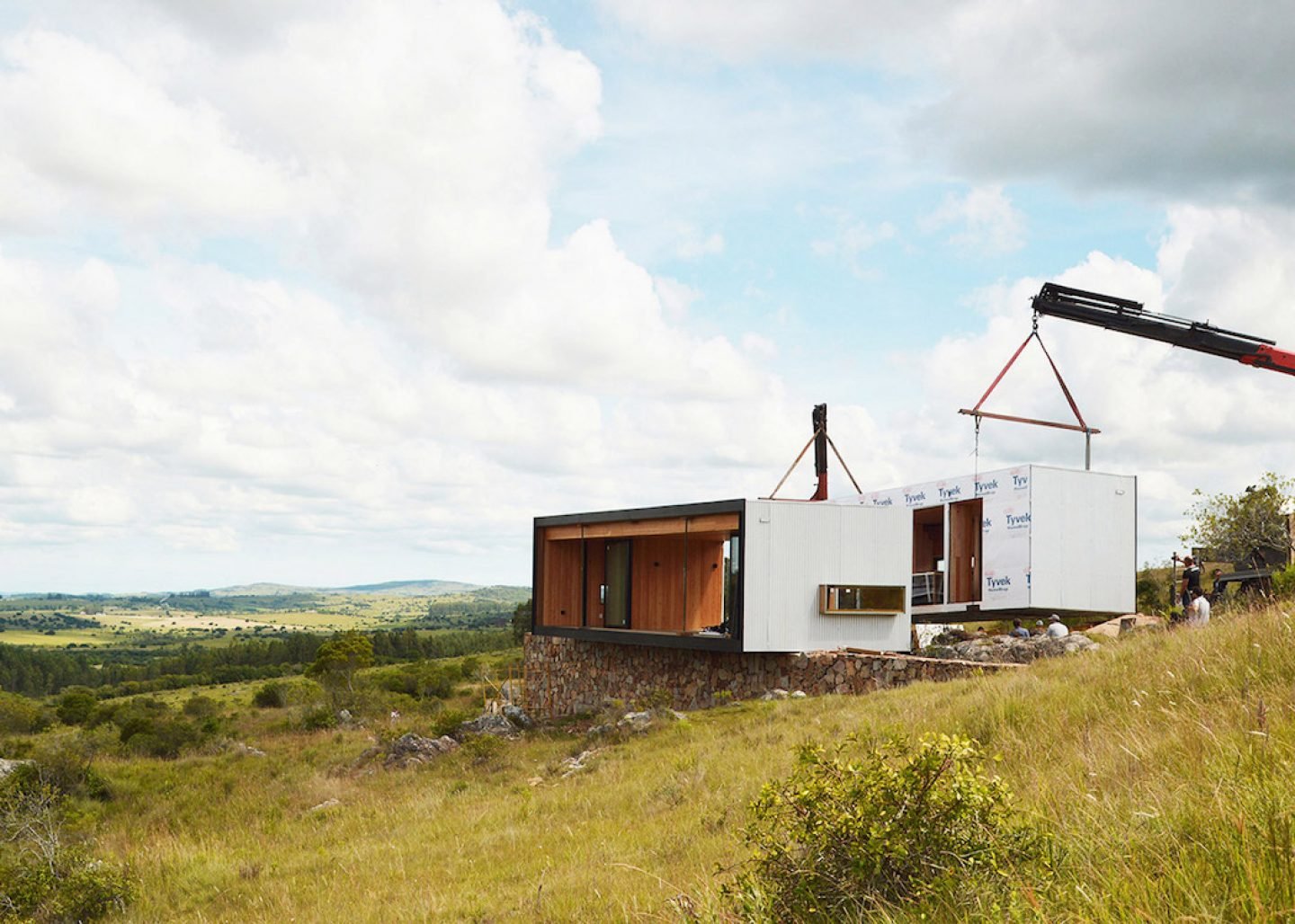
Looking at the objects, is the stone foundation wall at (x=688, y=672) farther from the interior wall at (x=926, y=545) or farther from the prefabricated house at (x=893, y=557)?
the interior wall at (x=926, y=545)

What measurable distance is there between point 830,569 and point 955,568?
4.01 meters

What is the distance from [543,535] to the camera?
91.1ft

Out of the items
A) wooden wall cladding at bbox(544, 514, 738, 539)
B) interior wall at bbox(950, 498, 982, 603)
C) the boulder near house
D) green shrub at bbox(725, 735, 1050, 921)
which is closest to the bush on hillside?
green shrub at bbox(725, 735, 1050, 921)

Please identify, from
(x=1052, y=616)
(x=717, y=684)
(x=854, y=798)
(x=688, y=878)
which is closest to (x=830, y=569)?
(x=717, y=684)

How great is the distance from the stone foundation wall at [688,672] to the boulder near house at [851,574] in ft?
0.15

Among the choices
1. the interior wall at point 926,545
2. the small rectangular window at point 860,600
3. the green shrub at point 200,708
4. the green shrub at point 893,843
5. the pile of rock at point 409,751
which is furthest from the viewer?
the green shrub at point 200,708

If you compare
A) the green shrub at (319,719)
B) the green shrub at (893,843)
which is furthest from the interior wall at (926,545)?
the green shrub at (893,843)

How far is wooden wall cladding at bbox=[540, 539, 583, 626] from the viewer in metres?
27.6

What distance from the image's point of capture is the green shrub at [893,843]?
4.17m

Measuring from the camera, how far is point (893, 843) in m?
4.27

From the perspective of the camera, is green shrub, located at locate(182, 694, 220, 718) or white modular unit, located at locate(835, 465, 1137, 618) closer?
white modular unit, located at locate(835, 465, 1137, 618)

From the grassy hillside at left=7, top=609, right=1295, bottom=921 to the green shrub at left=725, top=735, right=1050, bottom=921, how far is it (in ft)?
0.81

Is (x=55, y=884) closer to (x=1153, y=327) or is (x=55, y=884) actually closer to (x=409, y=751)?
(x=409, y=751)

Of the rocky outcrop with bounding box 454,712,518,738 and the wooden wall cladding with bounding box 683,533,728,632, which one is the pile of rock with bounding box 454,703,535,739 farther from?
the wooden wall cladding with bounding box 683,533,728,632
